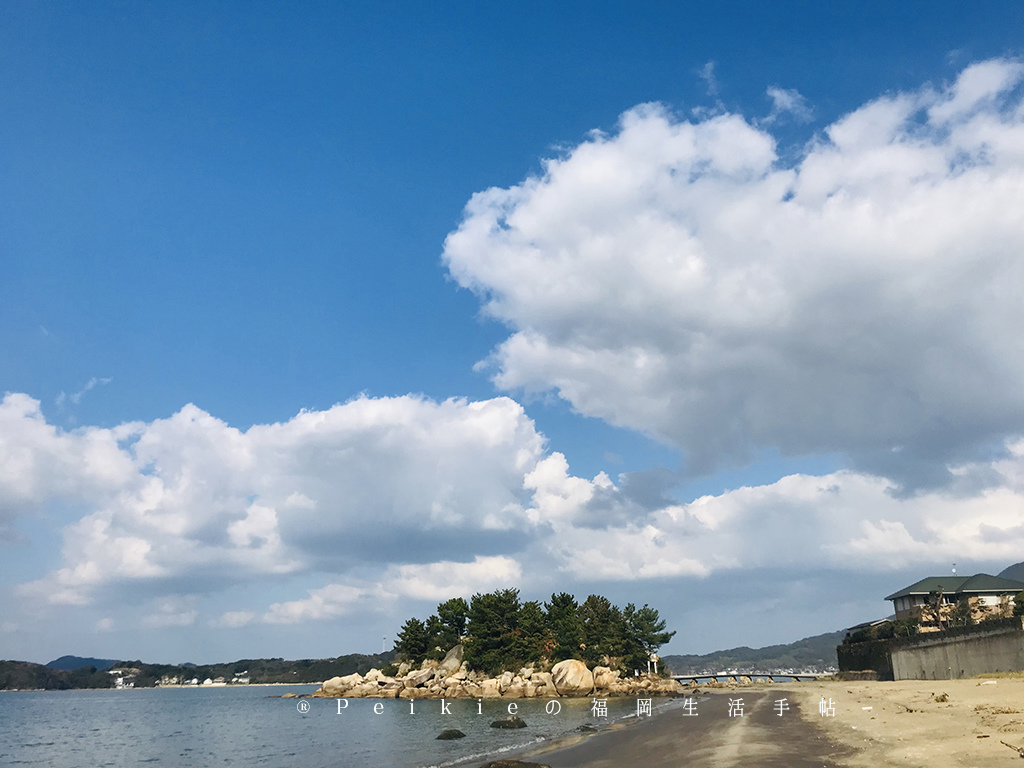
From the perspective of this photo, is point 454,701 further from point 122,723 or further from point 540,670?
point 122,723

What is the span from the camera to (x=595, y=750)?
4197 cm

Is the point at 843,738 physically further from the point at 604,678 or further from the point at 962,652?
the point at 604,678

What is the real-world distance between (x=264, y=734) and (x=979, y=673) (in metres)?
76.8

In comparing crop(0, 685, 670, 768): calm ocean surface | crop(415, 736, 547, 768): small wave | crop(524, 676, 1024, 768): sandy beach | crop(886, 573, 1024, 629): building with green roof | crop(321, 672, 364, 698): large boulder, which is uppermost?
crop(886, 573, 1024, 629): building with green roof

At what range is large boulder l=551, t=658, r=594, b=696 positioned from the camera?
117625 mm

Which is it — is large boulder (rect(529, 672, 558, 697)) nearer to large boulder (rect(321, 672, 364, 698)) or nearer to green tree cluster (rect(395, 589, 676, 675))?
green tree cluster (rect(395, 589, 676, 675))

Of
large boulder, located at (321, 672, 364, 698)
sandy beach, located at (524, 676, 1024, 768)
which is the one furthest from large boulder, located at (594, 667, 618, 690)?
sandy beach, located at (524, 676, 1024, 768)

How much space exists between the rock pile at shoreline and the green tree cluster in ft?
12.6

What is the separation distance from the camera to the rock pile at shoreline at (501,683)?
119 metres

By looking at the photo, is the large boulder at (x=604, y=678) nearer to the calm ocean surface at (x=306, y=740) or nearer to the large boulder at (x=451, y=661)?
the calm ocean surface at (x=306, y=740)

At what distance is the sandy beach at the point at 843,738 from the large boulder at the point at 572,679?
65267 millimetres

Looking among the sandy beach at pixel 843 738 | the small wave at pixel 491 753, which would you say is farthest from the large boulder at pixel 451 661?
the sandy beach at pixel 843 738

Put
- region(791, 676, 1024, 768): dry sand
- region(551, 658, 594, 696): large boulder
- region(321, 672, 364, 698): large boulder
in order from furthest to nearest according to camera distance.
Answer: region(321, 672, 364, 698): large boulder → region(551, 658, 594, 696): large boulder → region(791, 676, 1024, 768): dry sand

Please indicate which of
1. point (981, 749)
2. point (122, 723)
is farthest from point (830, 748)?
point (122, 723)
